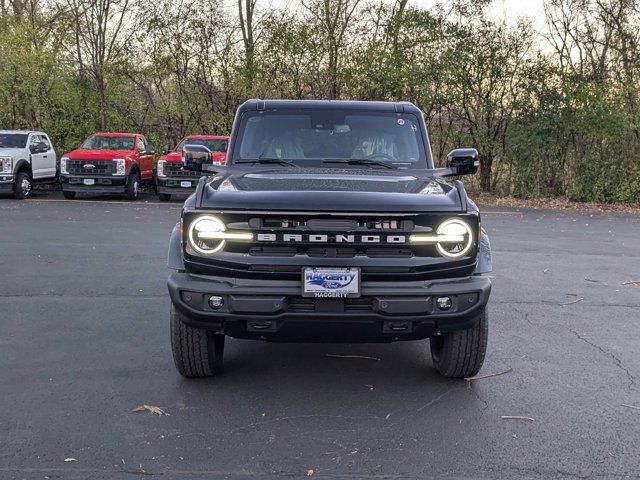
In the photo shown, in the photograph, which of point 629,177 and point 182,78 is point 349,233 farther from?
point 182,78

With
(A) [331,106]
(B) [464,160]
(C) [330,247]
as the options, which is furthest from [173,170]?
(C) [330,247]

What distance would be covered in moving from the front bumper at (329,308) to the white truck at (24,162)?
1557 cm

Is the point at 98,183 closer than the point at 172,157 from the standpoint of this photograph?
Yes

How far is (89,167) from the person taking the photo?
61.0ft

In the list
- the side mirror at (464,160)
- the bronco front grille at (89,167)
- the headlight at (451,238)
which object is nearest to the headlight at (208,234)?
the headlight at (451,238)

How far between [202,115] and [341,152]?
1916 cm

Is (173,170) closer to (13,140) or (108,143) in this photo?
(108,143)

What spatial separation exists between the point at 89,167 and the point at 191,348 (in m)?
15.3

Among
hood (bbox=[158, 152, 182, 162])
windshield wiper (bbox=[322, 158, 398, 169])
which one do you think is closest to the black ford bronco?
windshield wiper (bbox=[322, 158, 398, 169])

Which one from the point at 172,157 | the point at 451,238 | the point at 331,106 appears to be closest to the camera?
the point at 451,238

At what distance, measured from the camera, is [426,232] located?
4.08 metres

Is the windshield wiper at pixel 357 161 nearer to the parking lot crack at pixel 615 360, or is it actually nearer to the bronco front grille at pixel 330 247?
the bronco front grille at pixel 330 247

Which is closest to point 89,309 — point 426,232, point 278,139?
point 278,139

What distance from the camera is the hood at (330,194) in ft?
13.3
